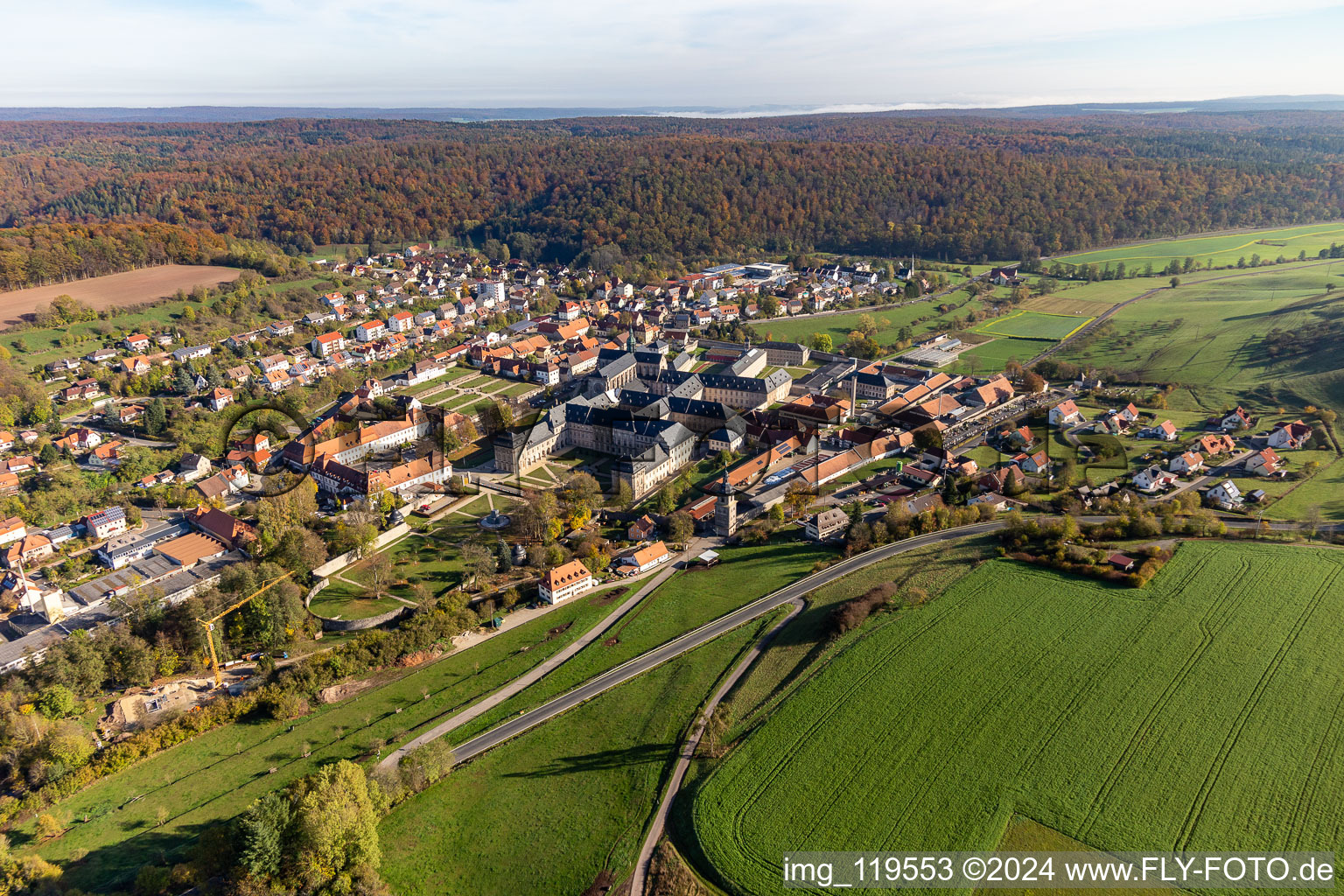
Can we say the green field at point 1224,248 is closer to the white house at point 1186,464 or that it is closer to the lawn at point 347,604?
the white house at point 1186,464

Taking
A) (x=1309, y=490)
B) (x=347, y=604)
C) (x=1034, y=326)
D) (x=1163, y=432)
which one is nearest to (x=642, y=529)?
(x=347, y=604)

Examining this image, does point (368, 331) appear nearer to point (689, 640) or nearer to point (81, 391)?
point (81, 391)

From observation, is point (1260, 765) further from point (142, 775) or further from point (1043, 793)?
point (142, 775)

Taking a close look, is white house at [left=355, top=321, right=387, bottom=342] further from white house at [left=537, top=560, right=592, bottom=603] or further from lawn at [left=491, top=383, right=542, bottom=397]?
white house at [left=537, top=560, right=592, bottom=603]

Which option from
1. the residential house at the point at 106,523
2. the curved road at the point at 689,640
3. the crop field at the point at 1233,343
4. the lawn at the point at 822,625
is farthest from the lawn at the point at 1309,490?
the residential house at the point at 106,523

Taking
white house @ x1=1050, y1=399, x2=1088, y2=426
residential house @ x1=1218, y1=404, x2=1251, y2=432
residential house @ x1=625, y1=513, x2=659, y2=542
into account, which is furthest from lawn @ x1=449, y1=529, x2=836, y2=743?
residential house @ x1=1218, y1=404, x2=1251, y2=432

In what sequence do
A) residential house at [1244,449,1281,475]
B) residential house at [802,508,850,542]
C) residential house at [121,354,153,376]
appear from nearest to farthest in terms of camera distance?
residential house at [802,508,850,542]
residential house at [1244,449,1281,475]
residential house at [121,354,153,376]
